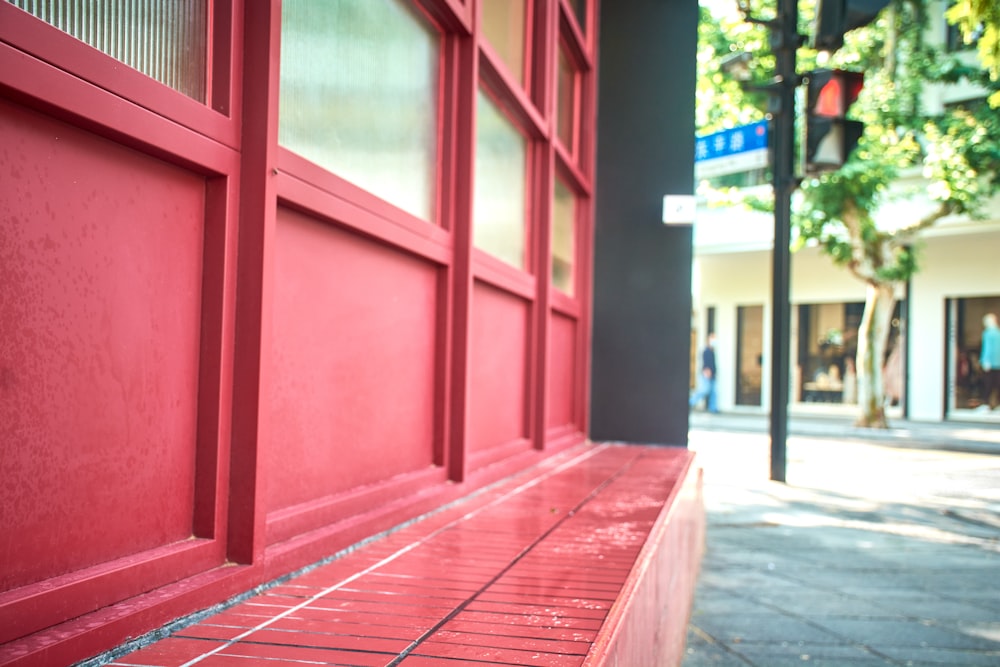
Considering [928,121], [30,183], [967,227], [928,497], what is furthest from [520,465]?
[967,227]

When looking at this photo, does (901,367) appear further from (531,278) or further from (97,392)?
(97,392)

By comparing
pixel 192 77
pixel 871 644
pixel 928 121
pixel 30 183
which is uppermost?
pixel 928 121

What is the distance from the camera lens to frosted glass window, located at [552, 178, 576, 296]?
6020mm

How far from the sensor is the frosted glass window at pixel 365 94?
245 cm

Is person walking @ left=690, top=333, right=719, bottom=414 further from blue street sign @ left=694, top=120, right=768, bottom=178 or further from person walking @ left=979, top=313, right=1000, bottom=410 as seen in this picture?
blue street sign @ left=694, top=120, right=768, bottom=178

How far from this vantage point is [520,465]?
468 cm

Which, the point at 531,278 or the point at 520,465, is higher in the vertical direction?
the point at 531,278

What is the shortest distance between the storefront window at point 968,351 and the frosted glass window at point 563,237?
15654 millimetres

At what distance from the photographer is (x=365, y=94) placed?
286 cm

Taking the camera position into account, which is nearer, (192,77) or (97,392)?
(97,392)

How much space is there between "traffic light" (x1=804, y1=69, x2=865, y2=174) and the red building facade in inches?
169

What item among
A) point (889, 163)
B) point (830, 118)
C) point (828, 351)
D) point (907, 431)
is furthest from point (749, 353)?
point (830, 118)

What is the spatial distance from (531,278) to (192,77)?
125 inches

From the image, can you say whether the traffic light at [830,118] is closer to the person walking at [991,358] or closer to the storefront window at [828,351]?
the person walking at [991,358]
